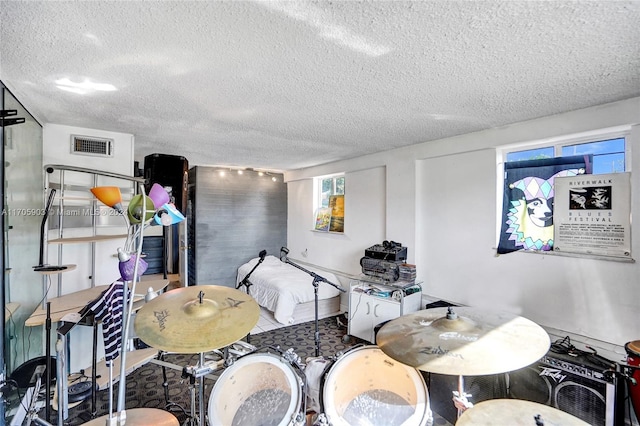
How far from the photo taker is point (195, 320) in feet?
4.28

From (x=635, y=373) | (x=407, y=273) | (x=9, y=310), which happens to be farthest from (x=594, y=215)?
(x=9, y=310)

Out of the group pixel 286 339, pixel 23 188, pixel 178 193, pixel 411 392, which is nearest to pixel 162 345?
pixel 411 392

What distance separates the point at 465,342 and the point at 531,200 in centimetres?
195

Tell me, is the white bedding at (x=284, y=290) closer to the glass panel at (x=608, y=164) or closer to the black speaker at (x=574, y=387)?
the black speaker at (x=574, y=387)

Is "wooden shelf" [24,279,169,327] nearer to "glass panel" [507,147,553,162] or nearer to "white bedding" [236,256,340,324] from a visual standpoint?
"white bedding" [236,256,340,324]

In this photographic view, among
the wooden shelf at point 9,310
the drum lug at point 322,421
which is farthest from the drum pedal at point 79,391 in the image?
the drum lug at point 322,421

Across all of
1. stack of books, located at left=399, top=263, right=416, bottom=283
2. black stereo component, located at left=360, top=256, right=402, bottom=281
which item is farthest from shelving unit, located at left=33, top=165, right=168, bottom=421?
stack of books, located at left=399, top=263, right=416, bottom=283

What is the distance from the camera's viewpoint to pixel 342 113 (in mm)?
2332

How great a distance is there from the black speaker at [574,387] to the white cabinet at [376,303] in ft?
3.79

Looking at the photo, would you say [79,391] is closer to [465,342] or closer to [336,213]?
[465,342]

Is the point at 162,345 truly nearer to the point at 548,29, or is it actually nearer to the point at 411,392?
the point at 411,392

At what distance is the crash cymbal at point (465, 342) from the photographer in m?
1.13

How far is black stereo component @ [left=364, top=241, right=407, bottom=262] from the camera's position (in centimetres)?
333

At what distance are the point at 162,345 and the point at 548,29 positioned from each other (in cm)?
208
